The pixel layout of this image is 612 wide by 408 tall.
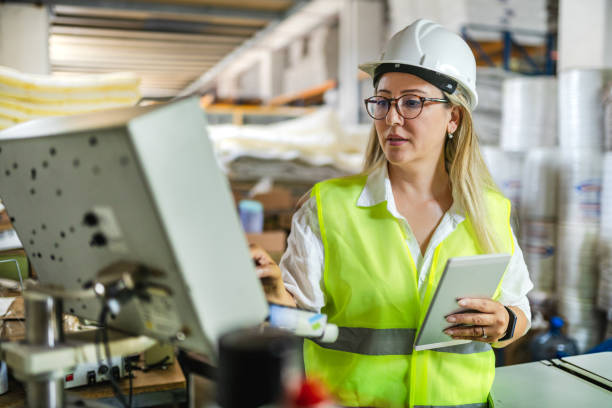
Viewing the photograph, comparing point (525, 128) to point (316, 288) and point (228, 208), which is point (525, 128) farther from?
point (228, 208)

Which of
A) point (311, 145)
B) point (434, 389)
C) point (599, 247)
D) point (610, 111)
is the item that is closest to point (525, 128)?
point (610, 111)

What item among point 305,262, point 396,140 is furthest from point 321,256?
point 396,140

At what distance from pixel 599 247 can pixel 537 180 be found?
1.82 ft

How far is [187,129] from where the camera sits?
2.36 feet

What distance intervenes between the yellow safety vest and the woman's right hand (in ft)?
0.64

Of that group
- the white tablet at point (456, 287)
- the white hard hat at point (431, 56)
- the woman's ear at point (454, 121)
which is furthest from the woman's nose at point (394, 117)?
the white tablet at point (456, 287)

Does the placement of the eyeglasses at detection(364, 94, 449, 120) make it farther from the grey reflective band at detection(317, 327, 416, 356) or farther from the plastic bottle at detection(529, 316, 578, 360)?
the plastic bottle at detection(529, 316, 578, 360)

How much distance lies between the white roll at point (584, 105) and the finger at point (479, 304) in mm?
2230

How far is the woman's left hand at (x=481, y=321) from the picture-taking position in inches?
49.4

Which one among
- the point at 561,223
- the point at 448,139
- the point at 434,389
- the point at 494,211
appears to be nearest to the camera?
the point at 434,389

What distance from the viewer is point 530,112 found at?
3.42 meters

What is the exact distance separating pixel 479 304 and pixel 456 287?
0.50 feet

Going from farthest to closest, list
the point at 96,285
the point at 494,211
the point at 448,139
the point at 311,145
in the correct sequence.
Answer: the point at 311,145, the point at 448,139, the point at 494,211, the point at 96,285

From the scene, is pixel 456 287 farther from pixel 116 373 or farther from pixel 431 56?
pixel 116 373
